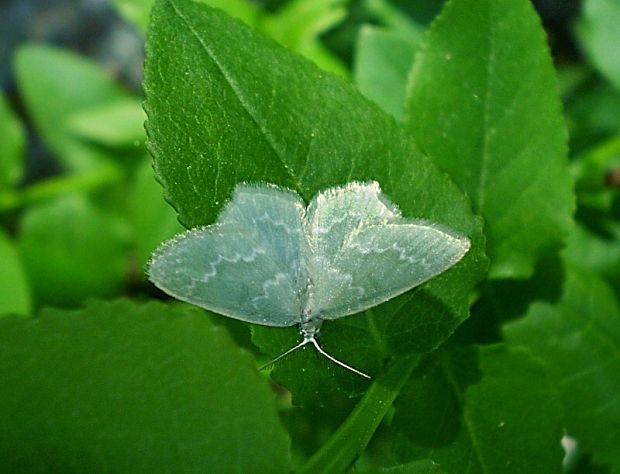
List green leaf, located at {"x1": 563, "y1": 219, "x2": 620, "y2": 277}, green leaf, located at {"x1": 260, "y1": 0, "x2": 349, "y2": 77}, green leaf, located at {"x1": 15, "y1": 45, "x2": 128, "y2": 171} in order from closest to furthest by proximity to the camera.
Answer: green leaf, located at {"x1": 563, "y1": 219, "x2": 620, "y2": 277}, green leaf, located at {"x1": 260, "y1": 0, "x2": 349, "y2": 77}, green leaf, located at {"x1": 15, "y1": 45, "x2": 128, "y2": 171}

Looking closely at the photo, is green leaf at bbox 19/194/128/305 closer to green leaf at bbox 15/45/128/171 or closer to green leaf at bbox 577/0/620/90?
green leaf at bbox 15/45/128/171

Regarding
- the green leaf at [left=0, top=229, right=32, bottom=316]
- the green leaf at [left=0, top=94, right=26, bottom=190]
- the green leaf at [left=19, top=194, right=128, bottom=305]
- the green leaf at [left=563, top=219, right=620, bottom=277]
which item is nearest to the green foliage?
the green leaf at [left=563, top=219, right=620, bottom=277]

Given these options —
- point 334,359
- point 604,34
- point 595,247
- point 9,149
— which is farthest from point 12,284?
point 604,34

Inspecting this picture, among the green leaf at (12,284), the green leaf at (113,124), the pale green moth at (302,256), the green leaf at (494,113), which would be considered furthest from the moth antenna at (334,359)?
the green leaf at (113,124)

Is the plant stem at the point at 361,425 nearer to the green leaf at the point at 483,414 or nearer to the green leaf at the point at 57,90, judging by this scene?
the green leaf at the point at 483,414

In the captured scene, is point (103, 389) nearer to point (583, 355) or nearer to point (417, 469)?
point (417, 469)

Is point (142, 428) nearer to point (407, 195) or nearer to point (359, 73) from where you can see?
point (407, 195)
